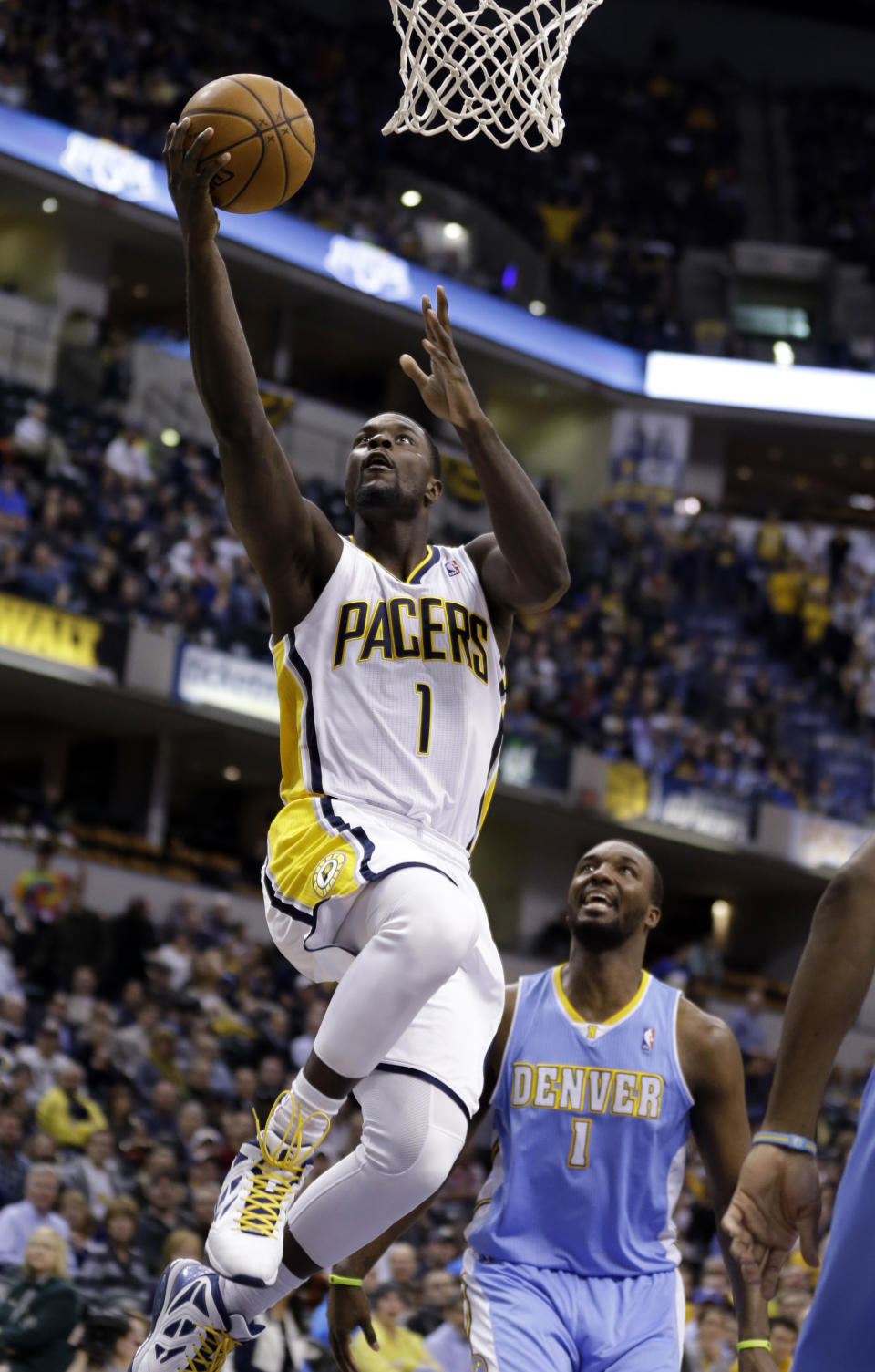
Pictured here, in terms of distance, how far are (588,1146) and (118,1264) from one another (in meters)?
4.14

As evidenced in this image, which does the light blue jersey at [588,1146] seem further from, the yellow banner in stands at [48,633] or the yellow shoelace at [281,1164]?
the yellow banner in stands at [48,633]

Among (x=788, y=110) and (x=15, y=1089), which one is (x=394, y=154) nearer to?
(x=788, y=110)

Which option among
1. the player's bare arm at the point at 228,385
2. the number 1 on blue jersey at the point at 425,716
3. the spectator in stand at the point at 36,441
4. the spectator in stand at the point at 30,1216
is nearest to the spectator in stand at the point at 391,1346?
the spectator in stand at the point at 30,1216

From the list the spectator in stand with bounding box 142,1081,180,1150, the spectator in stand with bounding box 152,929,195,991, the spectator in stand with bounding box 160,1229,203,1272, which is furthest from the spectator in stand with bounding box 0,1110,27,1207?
the spectator in stand with bounding box 152,929,195,991

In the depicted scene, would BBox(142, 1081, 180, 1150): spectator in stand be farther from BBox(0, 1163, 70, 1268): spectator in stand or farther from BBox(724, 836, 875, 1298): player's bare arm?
BBox(724, 836, 875, 1298): player's bare arm

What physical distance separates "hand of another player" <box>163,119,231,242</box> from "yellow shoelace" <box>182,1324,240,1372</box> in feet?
8.21

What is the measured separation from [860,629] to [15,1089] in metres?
18.7

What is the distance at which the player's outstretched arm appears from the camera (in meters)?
4.15

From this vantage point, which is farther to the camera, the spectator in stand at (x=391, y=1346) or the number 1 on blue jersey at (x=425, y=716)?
the spectator in stand at (x=391, y=1346)

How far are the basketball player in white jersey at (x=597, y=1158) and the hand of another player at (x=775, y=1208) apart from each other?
6.19ft

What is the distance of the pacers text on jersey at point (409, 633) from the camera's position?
14.2 ft

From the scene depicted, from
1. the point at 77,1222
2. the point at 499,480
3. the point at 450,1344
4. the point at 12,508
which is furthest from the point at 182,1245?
the point at 12,508

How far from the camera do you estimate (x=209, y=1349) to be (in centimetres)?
382

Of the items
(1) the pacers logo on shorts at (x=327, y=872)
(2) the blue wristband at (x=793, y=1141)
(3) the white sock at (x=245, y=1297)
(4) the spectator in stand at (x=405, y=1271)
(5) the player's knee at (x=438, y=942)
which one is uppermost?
(1) the pacers logo on shorts at (x=327, y=872)
